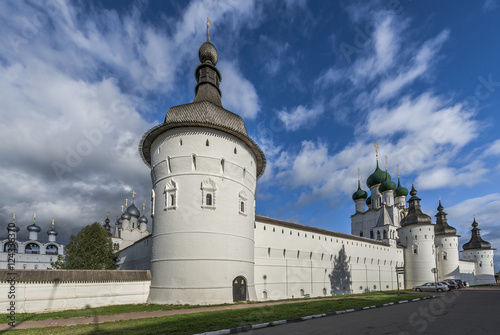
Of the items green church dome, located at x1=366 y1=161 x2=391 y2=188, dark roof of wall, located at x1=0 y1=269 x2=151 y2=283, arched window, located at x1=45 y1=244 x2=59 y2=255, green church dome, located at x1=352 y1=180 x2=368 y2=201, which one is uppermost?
green church dome, located at x1=366 y1=161 x2=391 y2=188

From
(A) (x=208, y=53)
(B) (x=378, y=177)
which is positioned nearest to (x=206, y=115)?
(A) (x=208, y=53)

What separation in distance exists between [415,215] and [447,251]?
10.8 metres

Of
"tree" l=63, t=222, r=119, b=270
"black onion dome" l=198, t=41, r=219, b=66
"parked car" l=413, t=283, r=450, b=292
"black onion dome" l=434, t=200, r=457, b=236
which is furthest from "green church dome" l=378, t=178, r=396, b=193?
"tree" l=63, t=222, r=119, b=270

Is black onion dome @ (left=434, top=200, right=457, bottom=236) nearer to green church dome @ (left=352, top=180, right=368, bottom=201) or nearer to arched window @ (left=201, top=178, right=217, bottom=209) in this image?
green church dome @ (left=352, top=180, right=368, bottom=201)

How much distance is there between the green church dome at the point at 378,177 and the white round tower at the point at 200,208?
120 feet

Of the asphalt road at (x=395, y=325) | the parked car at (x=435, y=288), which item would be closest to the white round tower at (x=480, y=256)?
the parked car at (x=435, y=288)

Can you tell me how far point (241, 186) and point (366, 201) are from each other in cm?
4073

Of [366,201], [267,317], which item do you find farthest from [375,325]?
[366,201]

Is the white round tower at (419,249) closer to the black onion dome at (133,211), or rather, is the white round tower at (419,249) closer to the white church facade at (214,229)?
the white church facade at (214,229)

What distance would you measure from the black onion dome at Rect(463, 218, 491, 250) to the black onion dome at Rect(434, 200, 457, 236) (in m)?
14.4

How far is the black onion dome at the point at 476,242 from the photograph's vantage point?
2313 inches

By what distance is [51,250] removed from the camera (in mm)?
59656

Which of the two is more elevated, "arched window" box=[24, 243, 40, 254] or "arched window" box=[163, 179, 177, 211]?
"arched window" box=[163, 179, 177, 211]

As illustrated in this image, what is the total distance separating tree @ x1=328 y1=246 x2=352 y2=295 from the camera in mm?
28281
